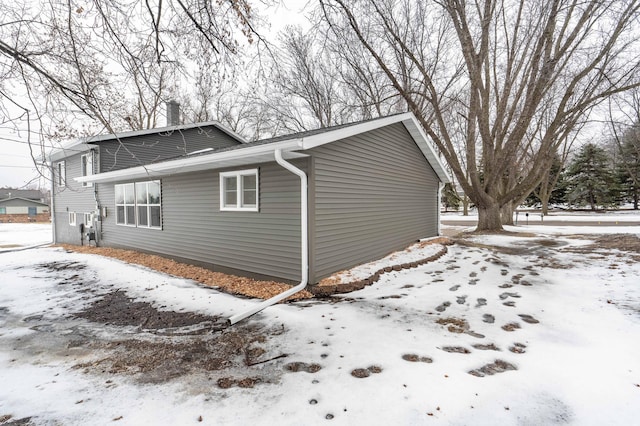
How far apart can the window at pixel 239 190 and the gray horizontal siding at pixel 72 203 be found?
27.1 feet

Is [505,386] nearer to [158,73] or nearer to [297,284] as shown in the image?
[297,284]

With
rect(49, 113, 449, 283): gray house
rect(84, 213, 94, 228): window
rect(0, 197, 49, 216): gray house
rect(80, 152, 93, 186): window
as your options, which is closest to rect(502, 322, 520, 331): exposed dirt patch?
rect(49, 113, 449, 283): gray house

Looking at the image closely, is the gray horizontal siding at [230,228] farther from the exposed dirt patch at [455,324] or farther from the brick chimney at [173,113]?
the brick chimney at [173,113]

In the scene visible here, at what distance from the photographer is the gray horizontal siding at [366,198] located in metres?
5.66

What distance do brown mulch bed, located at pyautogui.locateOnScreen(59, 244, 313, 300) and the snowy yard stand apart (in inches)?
17.3

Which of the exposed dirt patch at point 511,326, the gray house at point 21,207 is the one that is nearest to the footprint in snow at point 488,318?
the exposed dirt patch at point 511,326

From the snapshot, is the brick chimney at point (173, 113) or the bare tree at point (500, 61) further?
the brick chimney at point (173, 113)

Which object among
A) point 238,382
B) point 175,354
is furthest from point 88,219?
point 238,382

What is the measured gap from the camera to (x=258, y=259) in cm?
619

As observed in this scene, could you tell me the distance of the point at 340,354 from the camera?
10.2 feet

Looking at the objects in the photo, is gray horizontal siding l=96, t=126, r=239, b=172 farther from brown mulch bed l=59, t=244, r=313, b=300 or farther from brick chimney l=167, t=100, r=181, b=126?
brown mulch bed l=59, t=244, r=313, b=300

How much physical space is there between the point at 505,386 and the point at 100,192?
13555mm

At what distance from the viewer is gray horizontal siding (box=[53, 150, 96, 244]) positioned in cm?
1211

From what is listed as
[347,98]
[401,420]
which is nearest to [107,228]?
[401,420]
